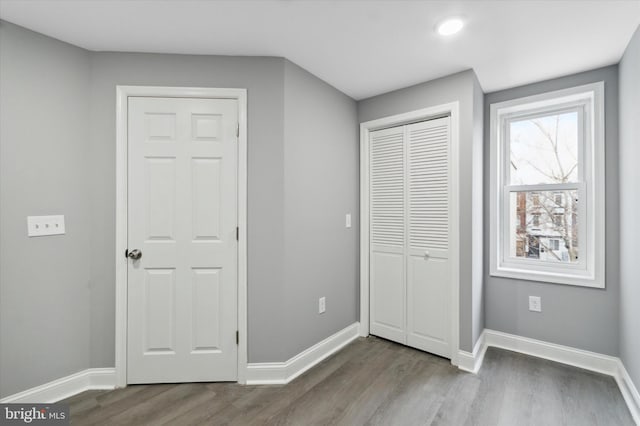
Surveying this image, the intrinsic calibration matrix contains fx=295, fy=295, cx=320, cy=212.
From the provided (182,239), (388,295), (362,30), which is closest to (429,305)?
(388,295)

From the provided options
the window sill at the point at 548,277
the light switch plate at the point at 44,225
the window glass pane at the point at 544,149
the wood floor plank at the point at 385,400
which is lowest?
the wood floor plank at the point at 385,400

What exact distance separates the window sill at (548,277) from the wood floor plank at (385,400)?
0.68m

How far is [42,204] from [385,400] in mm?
2610

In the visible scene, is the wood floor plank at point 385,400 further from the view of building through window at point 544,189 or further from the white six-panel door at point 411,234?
the view of building through window at point 544,189

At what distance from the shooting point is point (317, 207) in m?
2.55

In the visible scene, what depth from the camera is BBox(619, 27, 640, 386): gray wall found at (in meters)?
1.86

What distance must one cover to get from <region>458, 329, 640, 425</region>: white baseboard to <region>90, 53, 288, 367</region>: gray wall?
1542 mm

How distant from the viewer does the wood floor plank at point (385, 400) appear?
5.88 ft

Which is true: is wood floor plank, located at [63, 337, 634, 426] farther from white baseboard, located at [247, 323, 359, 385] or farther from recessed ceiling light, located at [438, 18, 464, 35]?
recessed ceiling light, located at [438, 18, 464, 35]

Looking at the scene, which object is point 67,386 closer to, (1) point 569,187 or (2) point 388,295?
(2) point 388,295

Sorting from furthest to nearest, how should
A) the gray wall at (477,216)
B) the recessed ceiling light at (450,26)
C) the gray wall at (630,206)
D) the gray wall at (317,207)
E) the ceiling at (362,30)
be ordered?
the gray wall at (477,216) → the gray wall at (317,207) → the gray wall at (630,206) → the recessed ceiling light at (450,26) → the ceiling at (362,30)

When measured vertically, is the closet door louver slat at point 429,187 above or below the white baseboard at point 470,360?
above

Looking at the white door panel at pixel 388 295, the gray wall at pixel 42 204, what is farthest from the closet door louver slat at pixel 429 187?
the gray wall at pixel 42 204

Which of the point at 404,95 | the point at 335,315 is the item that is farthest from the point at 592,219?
the point at 335,315
